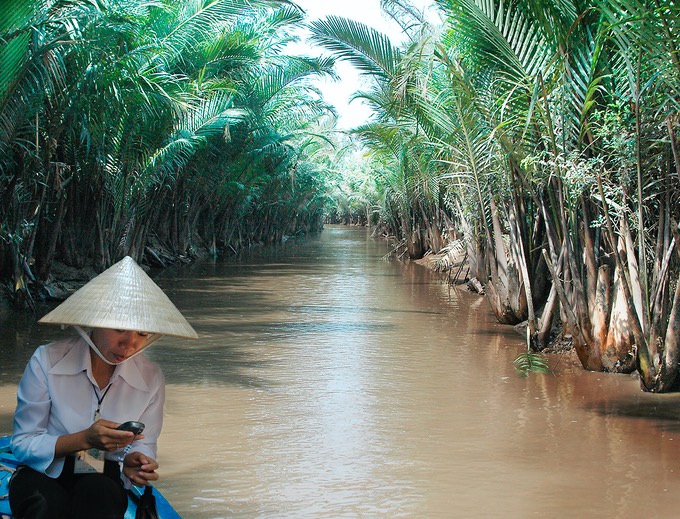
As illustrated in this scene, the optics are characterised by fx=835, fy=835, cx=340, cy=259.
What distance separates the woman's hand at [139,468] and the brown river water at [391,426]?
62.0 inches

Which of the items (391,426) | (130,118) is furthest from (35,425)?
(130,118)

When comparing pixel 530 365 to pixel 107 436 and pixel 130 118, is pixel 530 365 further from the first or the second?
pixel 130 118

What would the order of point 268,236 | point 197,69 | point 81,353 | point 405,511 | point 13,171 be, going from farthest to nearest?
point 268,236, point 197,69, point 13,171, point 405,511, point 81,353

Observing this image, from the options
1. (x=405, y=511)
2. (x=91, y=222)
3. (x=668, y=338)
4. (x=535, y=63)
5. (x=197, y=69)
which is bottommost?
(x=405, y=511)

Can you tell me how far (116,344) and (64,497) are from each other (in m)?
0.55

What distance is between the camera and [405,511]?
4633 mm

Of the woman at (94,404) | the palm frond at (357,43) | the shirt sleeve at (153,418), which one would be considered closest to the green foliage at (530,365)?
the shirt sleeve at (153,418)

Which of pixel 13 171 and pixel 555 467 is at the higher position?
pixel 13 171

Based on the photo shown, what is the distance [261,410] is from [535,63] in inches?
162

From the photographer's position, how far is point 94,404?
3.07 m

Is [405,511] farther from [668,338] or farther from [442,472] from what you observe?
[668,338]

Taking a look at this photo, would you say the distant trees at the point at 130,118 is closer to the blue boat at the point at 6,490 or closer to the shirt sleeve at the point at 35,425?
the blue boat at the point at 6,490

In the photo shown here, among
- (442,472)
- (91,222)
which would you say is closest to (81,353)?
(442,472)

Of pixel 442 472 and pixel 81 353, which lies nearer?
pixel 81 353
